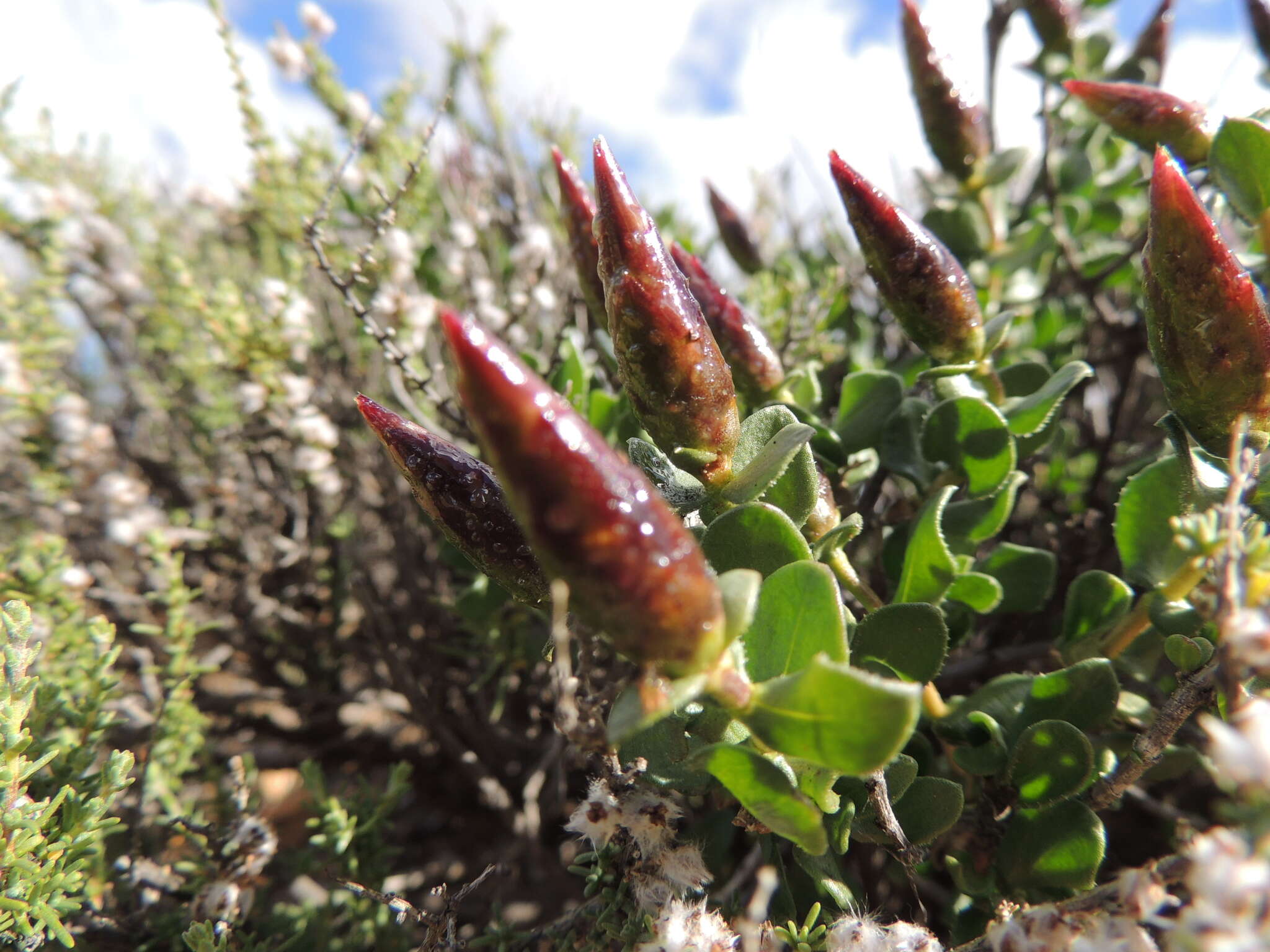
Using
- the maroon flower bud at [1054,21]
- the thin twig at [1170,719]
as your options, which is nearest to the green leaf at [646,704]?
the thin twig at [1170,719]

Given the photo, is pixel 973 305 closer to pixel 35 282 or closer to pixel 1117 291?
pixel 1117 291

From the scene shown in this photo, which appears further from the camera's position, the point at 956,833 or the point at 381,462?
the point at 381,462

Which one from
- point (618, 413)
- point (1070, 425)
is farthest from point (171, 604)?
point (1070, 425)

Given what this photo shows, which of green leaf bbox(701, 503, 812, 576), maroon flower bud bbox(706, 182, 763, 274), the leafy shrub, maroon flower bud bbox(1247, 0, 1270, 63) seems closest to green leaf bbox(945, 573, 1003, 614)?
the leafy shrub

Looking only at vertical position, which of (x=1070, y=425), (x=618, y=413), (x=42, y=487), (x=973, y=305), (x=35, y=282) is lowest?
(x=42, y=487)

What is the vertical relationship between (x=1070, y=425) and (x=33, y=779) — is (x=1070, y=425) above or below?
above

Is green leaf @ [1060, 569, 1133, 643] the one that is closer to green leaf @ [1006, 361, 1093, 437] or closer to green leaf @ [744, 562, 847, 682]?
green leaf @ [1006, 361, 1093, 437]

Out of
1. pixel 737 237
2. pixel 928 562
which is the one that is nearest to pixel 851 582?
pixel 928 562

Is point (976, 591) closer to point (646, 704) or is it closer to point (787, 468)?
point (787, 468)
